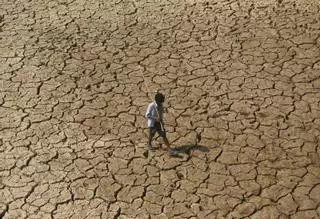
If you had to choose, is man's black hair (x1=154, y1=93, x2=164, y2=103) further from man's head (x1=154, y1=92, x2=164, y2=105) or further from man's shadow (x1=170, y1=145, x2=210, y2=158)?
man's shadow (x1=170, y1=145, x2=210, y2=158)

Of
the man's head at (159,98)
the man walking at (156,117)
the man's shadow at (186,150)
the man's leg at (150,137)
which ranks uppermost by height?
the man's head at (159,98)

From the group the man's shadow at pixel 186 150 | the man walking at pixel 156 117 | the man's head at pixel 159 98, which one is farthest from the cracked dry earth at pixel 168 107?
the man's head at pixel 159 98

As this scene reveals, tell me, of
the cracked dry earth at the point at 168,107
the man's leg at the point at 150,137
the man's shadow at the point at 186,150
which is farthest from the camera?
the man's shadow at the point at 186,150

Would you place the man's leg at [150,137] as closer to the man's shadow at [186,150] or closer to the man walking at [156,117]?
the man walking at [156,117]

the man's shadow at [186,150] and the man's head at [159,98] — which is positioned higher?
the man's head at [159,98]

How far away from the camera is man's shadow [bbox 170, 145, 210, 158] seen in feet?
21.1

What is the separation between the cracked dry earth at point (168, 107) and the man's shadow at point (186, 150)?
0.07 metres

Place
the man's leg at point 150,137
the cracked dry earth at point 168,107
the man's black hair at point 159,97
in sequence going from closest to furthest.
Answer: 1. the cracked dry earth at point 168,107
2. the man's black hair at point 159,97
3. the man's leg at point 150,137

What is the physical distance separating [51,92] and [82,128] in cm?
106

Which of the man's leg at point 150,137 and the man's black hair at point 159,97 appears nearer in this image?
the man's black hair at point 159,97

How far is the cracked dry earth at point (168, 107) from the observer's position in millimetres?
5852

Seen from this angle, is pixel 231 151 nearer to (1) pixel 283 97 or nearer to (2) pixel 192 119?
(2) pixel 192 119

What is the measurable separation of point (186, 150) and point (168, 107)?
95 centimetres

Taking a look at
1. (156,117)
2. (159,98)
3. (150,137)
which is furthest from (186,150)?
(159,98)
